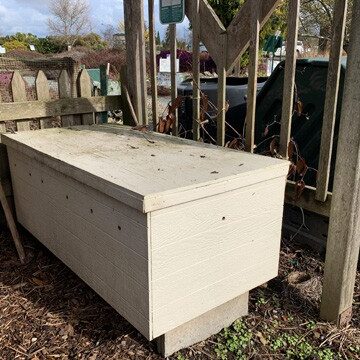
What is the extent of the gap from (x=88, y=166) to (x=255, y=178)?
2.39 ft

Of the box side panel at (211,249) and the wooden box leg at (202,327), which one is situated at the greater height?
the box side panel at (211,249)

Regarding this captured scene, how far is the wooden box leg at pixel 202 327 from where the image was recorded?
5.90ft

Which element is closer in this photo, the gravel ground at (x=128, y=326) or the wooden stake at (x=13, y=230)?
the gravel ground at (x=128, y=326)

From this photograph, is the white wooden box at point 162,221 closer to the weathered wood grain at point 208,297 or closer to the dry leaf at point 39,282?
the weathered wood grain at point 208,297

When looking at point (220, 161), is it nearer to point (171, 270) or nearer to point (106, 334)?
point (171, 270)

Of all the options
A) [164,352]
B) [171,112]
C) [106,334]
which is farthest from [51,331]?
[171,112]

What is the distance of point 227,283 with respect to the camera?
182 cm

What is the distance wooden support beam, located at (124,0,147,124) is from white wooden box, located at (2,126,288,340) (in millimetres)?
816

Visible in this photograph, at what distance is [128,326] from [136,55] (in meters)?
1.84

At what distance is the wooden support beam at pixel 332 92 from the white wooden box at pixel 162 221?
360mm

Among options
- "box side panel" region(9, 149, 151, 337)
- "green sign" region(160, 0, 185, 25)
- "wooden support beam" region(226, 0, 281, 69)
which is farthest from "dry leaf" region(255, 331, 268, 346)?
"green sign" region(160, 0, 185, 25)

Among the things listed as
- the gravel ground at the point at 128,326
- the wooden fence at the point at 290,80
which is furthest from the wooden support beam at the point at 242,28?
the gravel ground at the point at 128,326

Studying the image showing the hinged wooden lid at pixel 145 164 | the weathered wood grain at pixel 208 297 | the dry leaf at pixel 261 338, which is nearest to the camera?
the hinged wooden lid at pixel 145 164

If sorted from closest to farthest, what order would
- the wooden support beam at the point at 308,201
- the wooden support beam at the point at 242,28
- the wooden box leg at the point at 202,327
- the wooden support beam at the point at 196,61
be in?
the wooden box leg at the point at 202,327 < the wooden support beam at the point at 242,28 < the wooden support beam at the point at 308,201 < the wooden support beam at the point at 196,61
